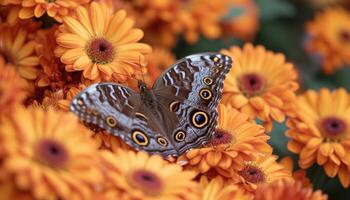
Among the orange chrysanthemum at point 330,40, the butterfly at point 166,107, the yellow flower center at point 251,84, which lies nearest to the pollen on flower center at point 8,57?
the butterfly at point 166,107

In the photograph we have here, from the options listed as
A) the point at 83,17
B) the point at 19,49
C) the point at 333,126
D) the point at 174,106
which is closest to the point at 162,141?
the point at 174,106

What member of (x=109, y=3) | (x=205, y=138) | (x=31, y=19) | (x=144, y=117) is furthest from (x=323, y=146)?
(x=31, y=19)

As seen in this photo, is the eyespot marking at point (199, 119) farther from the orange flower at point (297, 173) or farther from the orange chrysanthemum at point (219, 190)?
the orange flower at point (297, 173)

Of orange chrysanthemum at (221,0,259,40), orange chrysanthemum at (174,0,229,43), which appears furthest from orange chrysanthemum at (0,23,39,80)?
orange chrysanthemum at (221,0,259,40)

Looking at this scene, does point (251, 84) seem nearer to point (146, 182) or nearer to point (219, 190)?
point (219, 190)

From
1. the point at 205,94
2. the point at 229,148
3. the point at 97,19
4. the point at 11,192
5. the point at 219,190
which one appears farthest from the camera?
the point at 97,19

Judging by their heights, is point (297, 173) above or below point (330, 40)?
below

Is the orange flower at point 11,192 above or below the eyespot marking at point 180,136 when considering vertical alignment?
below
